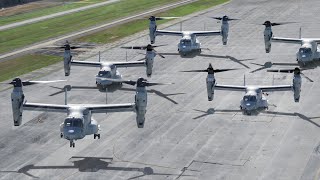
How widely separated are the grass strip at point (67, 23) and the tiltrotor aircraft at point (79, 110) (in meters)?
52.6

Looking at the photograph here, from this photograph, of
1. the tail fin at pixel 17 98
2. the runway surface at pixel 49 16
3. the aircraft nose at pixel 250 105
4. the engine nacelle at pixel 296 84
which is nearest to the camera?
the tail fin at pixel 17 98

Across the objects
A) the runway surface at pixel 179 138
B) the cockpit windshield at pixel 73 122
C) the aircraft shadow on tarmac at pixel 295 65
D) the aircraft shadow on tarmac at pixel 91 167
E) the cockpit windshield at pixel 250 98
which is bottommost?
the aircraft shadow on tarmac at pixel 91 167

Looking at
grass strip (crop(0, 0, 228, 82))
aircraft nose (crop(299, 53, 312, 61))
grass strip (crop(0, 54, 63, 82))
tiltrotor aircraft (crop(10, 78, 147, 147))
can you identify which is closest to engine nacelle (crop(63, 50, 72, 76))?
grass strip (crop(0, 54, 63, 82))

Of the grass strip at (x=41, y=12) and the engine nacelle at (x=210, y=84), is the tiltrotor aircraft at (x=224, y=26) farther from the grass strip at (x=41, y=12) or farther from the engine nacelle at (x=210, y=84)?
the grass strip at (x=41, y=12)

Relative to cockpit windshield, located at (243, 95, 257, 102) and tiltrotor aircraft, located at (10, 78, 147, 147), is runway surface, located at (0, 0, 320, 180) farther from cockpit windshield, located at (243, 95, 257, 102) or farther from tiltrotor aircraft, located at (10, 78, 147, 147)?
tiltrotor aircraft, located at (10, 78, 147, 147)

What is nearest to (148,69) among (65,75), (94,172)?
(65,75)

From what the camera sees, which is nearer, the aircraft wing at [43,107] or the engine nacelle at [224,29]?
the aircraft wing at [43,107]

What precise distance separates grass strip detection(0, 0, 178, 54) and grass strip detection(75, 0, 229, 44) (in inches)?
328

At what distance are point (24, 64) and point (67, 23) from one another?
1686 inches

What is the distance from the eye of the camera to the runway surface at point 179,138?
1982 inches

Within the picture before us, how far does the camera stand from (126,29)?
412 feet

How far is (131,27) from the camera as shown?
128 m

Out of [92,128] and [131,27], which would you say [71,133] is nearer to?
[92,128]

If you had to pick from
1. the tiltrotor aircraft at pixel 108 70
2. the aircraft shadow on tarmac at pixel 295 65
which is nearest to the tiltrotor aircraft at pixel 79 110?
the tiltrotor aircraft at pixel 108 70
